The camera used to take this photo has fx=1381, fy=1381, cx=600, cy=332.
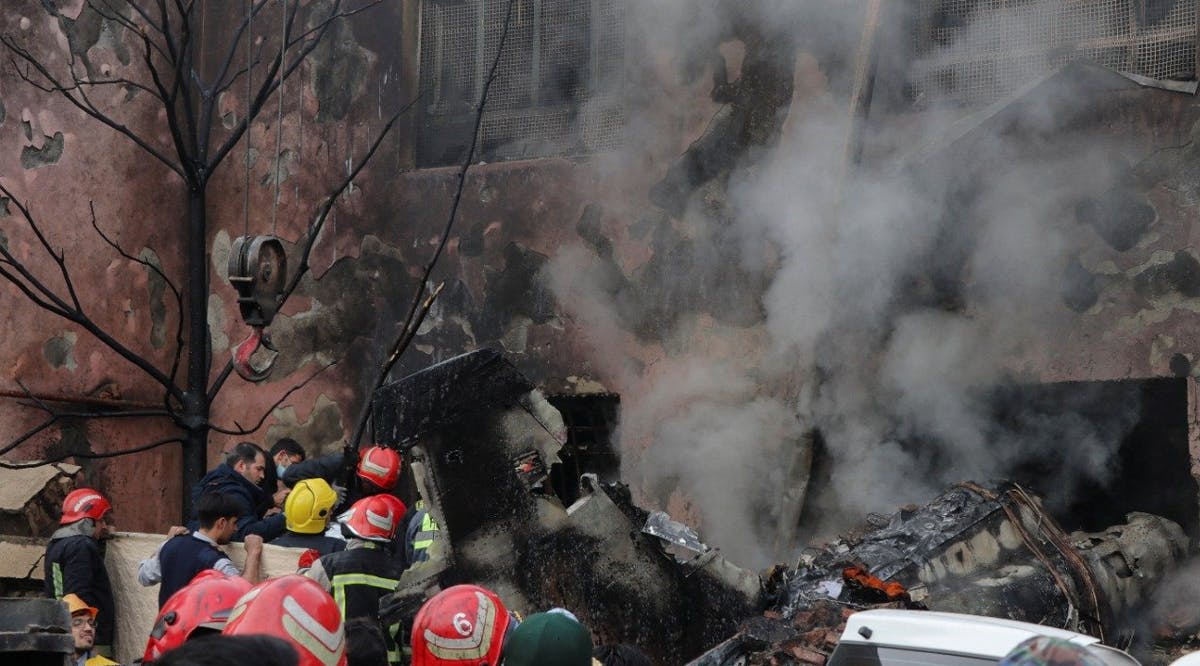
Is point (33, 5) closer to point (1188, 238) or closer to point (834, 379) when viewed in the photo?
point (834, 379)

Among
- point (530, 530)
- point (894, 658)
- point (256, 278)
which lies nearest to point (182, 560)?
point (530, 530)

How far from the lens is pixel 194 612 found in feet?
Result: 13.3

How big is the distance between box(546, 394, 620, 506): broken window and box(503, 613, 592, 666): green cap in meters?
6.35

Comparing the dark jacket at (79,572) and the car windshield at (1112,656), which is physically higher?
the car windshield at (1112,656)

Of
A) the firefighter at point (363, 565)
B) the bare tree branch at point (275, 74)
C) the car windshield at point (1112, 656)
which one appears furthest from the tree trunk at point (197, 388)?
the car windshield at point (1112, 656)

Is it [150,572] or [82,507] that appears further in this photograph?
[82,507]

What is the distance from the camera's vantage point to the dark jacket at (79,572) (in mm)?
6457

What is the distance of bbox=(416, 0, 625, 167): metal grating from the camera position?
10656 millimetres

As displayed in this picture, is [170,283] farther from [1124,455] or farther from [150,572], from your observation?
[1124,455]

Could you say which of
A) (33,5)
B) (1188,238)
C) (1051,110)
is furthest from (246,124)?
(1188,238)

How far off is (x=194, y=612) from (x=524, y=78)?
7.56 m

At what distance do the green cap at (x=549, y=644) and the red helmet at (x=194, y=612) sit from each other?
0.90m

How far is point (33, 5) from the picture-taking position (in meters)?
10.7

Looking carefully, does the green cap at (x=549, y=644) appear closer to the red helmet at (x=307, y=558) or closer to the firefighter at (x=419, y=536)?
the red helmet at (x=307, y=558)
